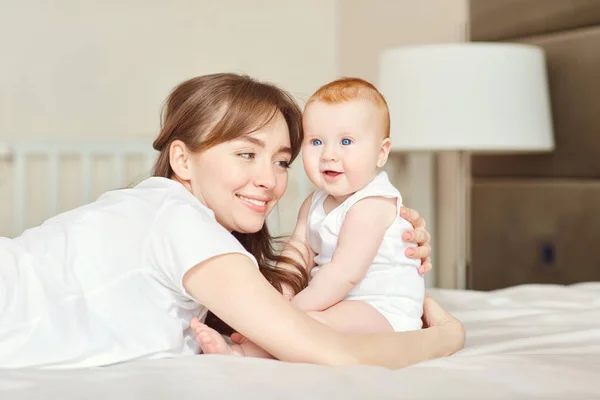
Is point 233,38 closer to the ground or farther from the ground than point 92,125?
farther from the ground

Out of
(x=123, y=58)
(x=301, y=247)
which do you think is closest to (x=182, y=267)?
(x=301, y=247)

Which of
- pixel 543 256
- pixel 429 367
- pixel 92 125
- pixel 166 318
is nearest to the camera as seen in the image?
pixel 429 367

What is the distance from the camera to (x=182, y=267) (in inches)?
40.3

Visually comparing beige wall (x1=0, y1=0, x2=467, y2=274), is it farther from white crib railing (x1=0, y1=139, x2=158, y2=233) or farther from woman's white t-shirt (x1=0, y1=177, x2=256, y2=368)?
woman's white t-shirt (x1=0, y1=177, x2=256, y2=368)

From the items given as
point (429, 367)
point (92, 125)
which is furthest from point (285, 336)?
point (92, 125)

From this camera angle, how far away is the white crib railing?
108 inches

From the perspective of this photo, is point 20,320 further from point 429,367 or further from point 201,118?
point 429,367

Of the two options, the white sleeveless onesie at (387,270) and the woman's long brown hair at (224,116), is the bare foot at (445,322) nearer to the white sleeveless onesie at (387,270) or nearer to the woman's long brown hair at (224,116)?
the white sleeveless onesie at (387,270)

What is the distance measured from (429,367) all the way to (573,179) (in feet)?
4.74

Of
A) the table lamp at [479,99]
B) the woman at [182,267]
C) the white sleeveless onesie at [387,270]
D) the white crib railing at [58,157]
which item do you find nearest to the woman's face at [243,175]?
the woman at [182,267]

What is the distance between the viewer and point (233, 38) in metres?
3.23

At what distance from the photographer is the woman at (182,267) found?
1017mm

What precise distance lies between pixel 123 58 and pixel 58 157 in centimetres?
49

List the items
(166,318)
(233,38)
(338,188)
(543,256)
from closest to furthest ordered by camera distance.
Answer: (166,318), (338,188), (543,256), (233,38)
